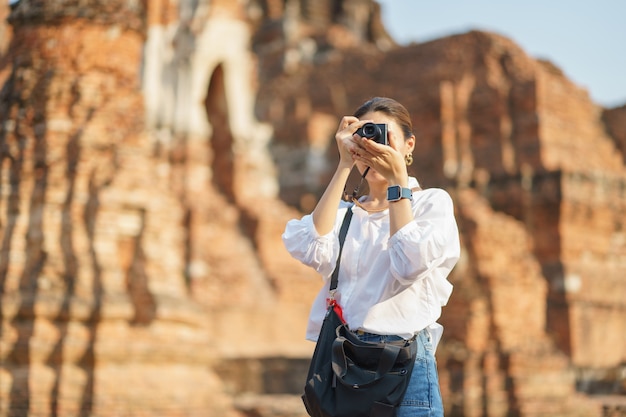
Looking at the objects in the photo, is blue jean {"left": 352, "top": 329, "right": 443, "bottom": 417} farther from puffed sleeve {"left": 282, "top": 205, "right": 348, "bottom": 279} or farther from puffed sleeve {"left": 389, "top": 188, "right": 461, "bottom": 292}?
puffed sleeve {"left": 282, "top": 205, "right": 348, "bottom": 279}

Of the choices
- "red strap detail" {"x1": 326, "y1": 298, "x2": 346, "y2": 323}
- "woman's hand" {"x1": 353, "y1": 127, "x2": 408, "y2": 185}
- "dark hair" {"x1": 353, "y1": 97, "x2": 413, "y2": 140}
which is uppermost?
"dark hair" {"x1": 353, "y1": 97, "x2": 413, "y2": 140}

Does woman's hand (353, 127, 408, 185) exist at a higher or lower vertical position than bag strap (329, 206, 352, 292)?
higher

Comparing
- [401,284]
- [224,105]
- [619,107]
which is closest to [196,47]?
[224,105]

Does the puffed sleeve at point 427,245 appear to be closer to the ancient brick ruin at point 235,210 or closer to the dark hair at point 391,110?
the dark hair at point 391,110

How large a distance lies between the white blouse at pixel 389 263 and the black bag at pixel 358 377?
0.24 feet

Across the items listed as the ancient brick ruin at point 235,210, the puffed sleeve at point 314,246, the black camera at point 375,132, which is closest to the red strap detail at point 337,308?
the puffed sleeve at point 314,246

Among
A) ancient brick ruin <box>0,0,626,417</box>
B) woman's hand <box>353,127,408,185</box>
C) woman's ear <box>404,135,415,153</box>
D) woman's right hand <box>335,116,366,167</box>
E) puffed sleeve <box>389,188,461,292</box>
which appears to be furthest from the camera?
ancient brick ruin <box>0,0,626,417</box>

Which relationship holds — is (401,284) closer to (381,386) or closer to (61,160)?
(381,386)

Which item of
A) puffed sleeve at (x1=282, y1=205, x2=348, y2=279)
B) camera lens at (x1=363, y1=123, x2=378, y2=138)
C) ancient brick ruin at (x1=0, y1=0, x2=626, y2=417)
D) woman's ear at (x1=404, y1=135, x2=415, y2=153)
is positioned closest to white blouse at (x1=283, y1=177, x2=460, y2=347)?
puffed sleeve at (x1=282, y1=205, x2=348, y2=279)

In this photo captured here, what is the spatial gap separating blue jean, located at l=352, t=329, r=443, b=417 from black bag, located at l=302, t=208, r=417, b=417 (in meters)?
0.04

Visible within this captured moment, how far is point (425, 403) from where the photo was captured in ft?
7.85

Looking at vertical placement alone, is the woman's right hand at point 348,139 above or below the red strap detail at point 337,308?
above

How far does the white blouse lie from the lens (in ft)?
7.77

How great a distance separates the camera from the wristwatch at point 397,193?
243 cm
